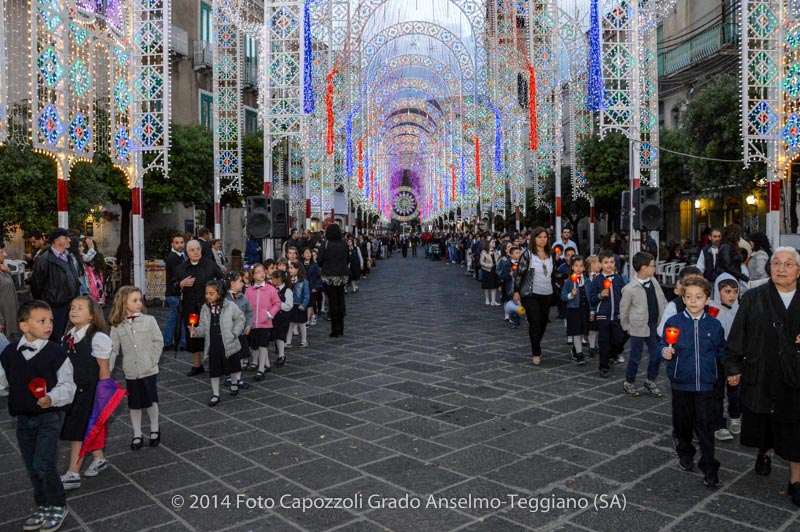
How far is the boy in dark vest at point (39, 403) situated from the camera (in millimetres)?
3834

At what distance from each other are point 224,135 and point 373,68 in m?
24.0

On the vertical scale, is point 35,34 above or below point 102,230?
above

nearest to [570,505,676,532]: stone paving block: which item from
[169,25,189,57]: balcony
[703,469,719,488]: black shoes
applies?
[703,469,719,488]: black shoes

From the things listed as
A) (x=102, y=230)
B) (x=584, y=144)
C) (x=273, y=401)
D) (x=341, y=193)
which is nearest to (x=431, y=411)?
(x=273, y=401)

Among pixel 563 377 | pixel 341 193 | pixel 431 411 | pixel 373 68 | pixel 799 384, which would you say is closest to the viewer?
pixel 799 384

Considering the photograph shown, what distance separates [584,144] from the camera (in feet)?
80.8

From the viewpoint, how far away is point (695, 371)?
452 cm

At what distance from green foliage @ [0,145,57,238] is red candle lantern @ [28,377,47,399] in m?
10.8

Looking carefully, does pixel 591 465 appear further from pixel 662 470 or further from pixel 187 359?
pixel 187 359

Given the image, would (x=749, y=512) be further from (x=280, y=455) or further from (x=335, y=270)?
(x=335, y=270)

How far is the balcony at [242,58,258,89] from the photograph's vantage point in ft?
99.0

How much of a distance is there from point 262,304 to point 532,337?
3365mm

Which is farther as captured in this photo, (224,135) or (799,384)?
(224,135)

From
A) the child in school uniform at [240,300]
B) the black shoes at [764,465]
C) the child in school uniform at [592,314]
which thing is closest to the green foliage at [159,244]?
the child in school uniform at [240,300]
